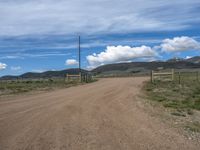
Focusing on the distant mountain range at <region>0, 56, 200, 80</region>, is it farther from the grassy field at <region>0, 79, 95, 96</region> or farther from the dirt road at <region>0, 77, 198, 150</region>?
the dirt road at <region>0, 77, 198, 150</region>

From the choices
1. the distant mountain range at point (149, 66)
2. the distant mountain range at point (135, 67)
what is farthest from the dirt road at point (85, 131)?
the distant mountain range at point (135, 67)

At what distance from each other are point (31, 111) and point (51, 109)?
1042 millimetres

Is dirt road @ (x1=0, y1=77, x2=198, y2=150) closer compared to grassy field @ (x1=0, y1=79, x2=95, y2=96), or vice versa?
dirt road @ (x1=0, y1=77, x2=198, y2=150)

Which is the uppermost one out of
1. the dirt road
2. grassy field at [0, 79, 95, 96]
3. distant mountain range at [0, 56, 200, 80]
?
distant mountain range at [0, 56, 200, 80]

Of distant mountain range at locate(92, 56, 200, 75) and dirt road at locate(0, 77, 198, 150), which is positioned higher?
distant mountain range at locate(92, 56, 200, 75)

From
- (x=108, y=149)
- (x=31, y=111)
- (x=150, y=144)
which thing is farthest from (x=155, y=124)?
(x=31, y=111)

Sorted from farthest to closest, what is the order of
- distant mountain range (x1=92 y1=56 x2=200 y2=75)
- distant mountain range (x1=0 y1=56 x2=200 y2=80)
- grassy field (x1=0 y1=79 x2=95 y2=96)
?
1. distant mountain range (x1=92 y1=56 x2=200 y2=75)
2. distant mountain range (x1=0 y1=56 x2=200 y2=80)
3. grassy field (x1=0 y1=79 x2=95 y2=96)

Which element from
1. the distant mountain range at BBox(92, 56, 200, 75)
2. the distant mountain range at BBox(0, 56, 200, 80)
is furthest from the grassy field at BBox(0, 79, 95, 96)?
the distant mountain range at BBox(0, 56, 200, 80)

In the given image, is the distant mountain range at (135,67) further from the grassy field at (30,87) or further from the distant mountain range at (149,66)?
the grassy field at (30,87)

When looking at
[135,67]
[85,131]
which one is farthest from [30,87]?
[135,67]

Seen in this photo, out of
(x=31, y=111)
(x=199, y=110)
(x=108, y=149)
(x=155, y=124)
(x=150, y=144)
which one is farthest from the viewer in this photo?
(x=199, y=110)

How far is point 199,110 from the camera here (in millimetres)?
17359

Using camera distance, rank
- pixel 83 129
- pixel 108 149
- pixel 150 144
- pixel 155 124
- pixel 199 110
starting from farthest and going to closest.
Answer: pixel 199 110 < pixel 155 124 < pixel 83 129 < pixel 150 144 < pixel 108 149

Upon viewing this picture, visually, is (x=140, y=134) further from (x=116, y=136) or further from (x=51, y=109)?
(x=51, y=109)
